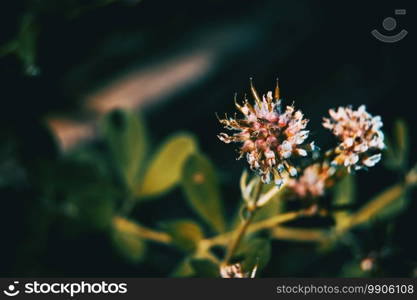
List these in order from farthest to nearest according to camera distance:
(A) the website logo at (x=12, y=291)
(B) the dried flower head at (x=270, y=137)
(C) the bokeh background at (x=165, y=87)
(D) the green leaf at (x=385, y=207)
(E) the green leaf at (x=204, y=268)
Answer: (D) the green leaf at (x=385, y=207), (C) the bokeh background at (x=165, y=87), (A) the website logo at (x=12, y=291), (E) the green leaf at (x=204, y=268), (B) the dried flower head at (x=270, y=137)

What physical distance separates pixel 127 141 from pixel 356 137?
764 mm

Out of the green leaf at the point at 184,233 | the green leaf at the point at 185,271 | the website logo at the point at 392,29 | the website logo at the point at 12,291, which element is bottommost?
the green leaf at the point at 185,271

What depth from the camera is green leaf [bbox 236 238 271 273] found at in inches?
35.9

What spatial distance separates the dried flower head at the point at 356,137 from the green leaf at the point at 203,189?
0.42 metres

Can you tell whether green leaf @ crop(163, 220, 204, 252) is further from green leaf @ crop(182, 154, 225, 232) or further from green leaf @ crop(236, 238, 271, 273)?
green leaf @ crop(236, 238, 271, 273)

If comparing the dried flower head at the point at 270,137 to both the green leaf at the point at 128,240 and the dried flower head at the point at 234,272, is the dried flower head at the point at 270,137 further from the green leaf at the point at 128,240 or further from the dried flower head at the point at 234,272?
the green leaf at the point at 128,240

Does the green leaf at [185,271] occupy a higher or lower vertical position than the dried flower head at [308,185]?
lower

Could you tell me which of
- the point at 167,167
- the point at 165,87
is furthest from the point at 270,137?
the point at 165,87

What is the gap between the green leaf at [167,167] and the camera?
4.56ft

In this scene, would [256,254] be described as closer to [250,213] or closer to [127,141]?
[250,213]

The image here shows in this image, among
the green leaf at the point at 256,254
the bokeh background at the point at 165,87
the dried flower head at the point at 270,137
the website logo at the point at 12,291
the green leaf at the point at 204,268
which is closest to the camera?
the dried flower head at the point at 270,137

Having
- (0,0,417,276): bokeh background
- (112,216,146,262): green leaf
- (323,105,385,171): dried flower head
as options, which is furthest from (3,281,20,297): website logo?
(323,105,385,171): dried flower head

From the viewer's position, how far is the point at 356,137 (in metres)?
0.87

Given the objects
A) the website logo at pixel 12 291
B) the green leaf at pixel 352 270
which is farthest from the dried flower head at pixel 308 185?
the website logo at pixel 12 291
